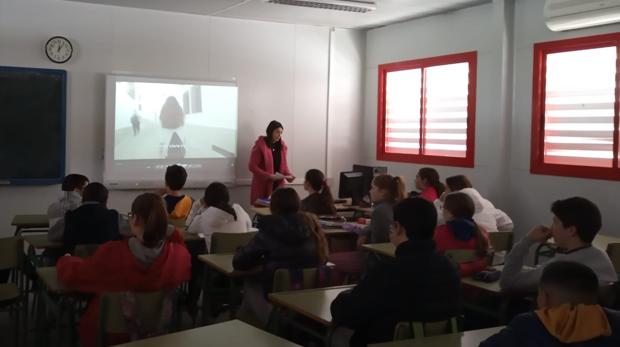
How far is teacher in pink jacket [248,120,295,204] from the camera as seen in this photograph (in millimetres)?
8234

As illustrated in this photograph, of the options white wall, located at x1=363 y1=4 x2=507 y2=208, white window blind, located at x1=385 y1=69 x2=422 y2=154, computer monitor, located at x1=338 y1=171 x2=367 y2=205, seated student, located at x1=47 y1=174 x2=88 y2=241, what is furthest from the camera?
white window blind, located at x1=385 y1=69 x2=422 y2=154

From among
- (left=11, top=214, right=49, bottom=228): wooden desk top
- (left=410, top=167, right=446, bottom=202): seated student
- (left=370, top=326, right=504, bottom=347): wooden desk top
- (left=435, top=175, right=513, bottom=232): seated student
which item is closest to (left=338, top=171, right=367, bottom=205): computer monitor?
(left=410, top=167, right=446, bottom=202): seated student

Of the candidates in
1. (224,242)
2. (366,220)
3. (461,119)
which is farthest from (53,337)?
(461,119)

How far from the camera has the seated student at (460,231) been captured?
13.7ft

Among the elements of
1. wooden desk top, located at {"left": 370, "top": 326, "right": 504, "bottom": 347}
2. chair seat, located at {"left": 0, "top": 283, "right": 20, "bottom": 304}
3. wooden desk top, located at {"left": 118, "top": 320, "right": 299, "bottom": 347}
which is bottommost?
chair seat, located at {"left": 0, "top": 283, "right": 20, "bottom": 304}

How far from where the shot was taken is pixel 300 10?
26.1 ft

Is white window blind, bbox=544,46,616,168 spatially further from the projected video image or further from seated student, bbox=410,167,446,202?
the projected video image

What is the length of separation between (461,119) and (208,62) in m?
3.06

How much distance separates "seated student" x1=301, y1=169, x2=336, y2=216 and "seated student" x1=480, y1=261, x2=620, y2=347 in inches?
149

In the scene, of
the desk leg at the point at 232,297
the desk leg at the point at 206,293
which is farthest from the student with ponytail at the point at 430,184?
the desk leg at the point at 206,293

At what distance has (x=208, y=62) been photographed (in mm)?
8344

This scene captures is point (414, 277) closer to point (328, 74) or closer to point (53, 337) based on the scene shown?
point (53, 337)

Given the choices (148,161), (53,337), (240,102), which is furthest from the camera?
(240,102)

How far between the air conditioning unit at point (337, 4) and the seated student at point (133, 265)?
4476mm
